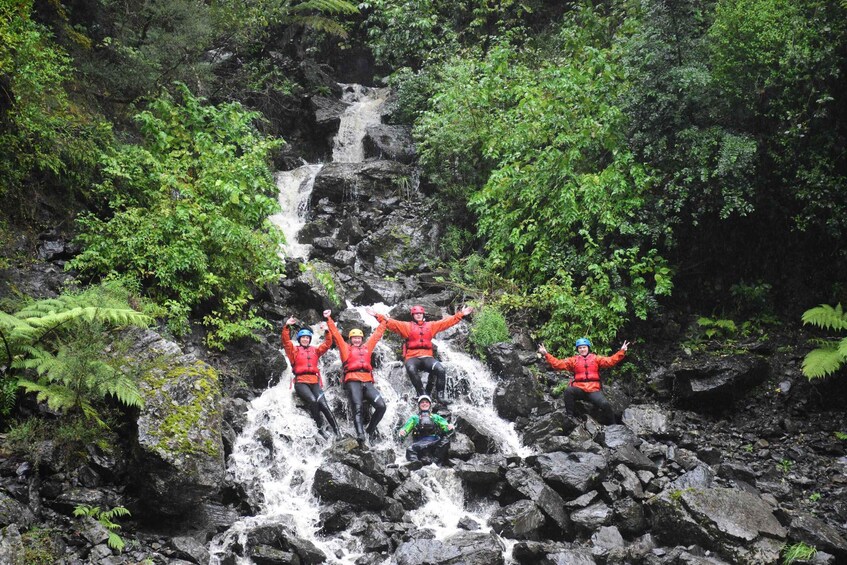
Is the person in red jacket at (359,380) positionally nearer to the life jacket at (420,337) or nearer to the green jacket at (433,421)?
the green jacket at (433,421)

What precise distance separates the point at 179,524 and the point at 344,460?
2.32m

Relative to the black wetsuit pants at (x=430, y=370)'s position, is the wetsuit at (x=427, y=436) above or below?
below

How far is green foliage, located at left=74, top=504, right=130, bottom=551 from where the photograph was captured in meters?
6.07

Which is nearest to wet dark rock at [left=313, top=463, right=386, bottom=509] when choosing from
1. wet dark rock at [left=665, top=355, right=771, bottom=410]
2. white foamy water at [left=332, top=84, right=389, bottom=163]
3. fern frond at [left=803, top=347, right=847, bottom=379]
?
wet dark rock at [left=665, top=355, right=771, bottom=410]

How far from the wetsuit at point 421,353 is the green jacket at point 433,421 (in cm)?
114

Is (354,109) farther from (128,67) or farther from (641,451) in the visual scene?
(641,451)

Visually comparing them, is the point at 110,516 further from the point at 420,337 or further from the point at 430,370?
the point at 420,337

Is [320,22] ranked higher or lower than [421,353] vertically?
higher

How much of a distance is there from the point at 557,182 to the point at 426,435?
6540mm

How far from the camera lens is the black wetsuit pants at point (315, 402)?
32.0 feet

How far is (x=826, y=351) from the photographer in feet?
30.1

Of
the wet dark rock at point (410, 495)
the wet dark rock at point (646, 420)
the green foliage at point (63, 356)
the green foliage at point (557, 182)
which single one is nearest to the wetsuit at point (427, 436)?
the wet dark rock at point (410, 495)

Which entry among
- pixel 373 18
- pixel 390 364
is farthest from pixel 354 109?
pixel 390 364

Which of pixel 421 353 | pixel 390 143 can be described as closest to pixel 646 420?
pixel 421 353
